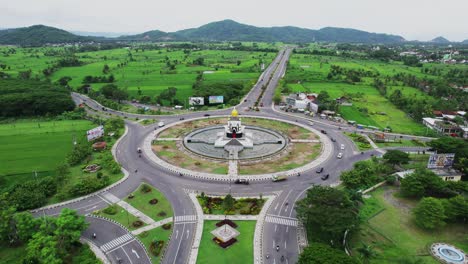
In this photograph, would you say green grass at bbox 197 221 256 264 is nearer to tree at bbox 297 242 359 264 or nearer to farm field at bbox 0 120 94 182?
tree at bbox 297 242 359 264

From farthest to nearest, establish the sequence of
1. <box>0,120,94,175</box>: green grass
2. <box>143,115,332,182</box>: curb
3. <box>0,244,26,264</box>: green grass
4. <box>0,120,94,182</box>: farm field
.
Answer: <box>0,120,94,175</box>: green grass
<box>0,120,94,182</box>: farm field
<box>143,115,332,182</box>: curb
<box>0,244,26,264</box>: green grass

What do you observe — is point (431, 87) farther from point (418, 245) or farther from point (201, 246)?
point (201, 246)

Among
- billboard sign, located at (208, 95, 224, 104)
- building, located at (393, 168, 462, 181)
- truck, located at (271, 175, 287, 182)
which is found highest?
billboard sign, located at (208, 95, 224, 104)

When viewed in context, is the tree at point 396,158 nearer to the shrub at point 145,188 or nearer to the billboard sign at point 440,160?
the billboard sign at point 440,160

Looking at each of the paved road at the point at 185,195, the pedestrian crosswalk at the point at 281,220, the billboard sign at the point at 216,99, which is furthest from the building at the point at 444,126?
the billboard sign at the point at 216,99

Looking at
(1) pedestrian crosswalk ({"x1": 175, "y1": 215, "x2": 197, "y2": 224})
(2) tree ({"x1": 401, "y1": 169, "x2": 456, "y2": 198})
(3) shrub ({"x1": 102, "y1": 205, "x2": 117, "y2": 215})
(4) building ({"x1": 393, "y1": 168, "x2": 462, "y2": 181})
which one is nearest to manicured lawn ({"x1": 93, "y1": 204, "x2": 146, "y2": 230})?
(3) shrub ({"x1": 102, "y1": 205, "x2": 117, "y2": 215})

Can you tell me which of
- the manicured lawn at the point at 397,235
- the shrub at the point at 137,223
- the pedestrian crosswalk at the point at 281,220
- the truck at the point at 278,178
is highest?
the truck at the point at 278,178

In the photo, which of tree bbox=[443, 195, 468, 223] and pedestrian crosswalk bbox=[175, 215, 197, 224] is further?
pedestrian crosswalk bbox=[175, 215, 197, 224]
